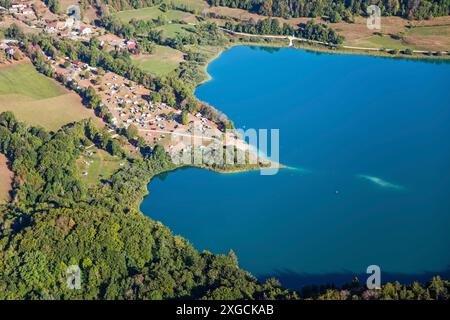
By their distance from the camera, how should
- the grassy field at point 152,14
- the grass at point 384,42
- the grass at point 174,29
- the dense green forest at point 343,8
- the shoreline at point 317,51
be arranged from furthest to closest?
the grassy field at point 152,14, the dense green forest at point 343,8, the grass at point 174,29, the grass at point 384,42, the shoreline at point 317,51

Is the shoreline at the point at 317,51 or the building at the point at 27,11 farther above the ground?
the building at the point at 27,11

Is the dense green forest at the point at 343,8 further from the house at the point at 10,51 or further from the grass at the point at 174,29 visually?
the house at the point at 10,51

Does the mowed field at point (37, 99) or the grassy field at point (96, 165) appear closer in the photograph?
the grassy field at point (96, 165)

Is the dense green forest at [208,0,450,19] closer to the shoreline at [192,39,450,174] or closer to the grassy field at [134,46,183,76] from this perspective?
the shoreline at [192,39,450,174]

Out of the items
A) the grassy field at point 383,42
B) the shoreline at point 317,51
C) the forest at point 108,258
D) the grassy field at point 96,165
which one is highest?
the grassy field at point 383,42

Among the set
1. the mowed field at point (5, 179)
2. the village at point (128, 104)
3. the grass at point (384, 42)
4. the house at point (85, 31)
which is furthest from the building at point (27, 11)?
the grass at point (384, 42)

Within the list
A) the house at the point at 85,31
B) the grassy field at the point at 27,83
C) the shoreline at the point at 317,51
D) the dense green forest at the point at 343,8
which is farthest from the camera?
the dense green forest at the point at 343,8
